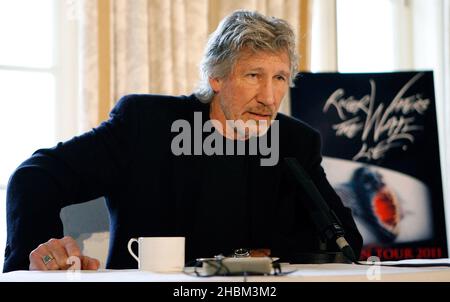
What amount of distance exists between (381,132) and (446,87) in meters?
0.68

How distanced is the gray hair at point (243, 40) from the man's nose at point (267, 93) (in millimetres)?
95

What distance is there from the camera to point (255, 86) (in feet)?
6.70

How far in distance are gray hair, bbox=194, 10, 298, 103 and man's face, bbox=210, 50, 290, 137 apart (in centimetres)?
2

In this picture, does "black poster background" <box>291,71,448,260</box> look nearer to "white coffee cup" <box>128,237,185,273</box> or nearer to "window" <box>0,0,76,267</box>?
"window" <box>0,0,76,267</box>

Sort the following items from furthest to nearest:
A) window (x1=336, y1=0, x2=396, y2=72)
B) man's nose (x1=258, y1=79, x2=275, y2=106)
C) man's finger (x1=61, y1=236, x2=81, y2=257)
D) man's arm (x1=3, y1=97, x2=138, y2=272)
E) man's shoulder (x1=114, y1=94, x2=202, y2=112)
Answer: window (x1=336, y1=0, x2=396, y2=72), man's shoulder (x1=114, y1=94, x2=202, y2=112), man's nose (x1=258, y1=79, x2=275, y2=106), man's arm (x1=3, y1=97, x2=138, y2=272), man's finger (x1=61, y1=236, x2=81, y2=257)

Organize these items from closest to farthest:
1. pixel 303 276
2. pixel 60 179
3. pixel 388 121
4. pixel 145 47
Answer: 1. pixel 303 276
2. pixel 60 179
3. pixel 145 47
4. pixel 388 121

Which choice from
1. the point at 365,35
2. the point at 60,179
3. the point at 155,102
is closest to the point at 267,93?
the point at 155,102

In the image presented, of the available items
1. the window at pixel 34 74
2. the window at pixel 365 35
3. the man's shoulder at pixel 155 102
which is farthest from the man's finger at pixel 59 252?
the window at pixel 365 35

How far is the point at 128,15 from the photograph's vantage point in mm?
2893

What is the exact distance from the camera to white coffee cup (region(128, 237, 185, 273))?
4.31 feet

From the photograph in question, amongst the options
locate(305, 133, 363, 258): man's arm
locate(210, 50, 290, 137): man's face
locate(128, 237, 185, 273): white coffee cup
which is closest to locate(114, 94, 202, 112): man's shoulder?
locate(210, 50, 290, 137): man's face

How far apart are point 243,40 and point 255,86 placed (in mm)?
135

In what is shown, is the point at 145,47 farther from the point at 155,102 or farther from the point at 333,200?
the point at 333,200
